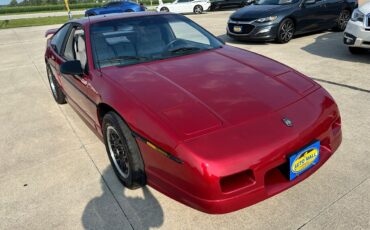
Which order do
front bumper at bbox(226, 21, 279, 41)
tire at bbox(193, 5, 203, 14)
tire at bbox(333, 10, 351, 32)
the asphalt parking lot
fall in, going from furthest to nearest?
tire at bbox(193, 5, 203, 14), tire at bbox(333, 10, 351, 32), front bumper at bbox(226, 21, 279, 41), the asphalt parking lot

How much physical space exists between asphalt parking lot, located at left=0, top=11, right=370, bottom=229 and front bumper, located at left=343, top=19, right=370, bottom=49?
1323 millimetres

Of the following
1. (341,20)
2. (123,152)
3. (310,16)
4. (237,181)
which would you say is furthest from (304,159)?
(341,20)

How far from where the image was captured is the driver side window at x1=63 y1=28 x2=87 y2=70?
317cm

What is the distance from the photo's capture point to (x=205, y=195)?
1839 millimetres

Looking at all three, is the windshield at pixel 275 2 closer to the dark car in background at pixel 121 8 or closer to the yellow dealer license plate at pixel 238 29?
the yellow dealer license plate at pixel 238 29

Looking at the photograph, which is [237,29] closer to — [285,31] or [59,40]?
[285,31]

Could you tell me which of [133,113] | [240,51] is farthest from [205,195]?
[240,51]

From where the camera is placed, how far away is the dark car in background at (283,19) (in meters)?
7.71

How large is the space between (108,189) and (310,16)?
749 cm

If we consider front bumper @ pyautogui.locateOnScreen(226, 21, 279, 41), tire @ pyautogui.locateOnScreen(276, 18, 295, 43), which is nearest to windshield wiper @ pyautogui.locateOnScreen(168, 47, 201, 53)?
front bumper @ pyautogui.locateOnScreen(226, 21, 279, 41)

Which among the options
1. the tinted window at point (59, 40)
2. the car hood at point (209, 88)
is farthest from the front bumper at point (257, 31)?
the tinted window at point (59, 40)

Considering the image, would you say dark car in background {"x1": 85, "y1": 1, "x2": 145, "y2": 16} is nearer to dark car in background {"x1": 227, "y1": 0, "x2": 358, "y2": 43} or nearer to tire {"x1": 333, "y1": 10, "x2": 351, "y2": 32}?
dark car in background {"x1": 227, "y1": 0, "x2": 358, "y2": 43}

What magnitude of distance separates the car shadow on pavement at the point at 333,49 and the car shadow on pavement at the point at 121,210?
17.6ft

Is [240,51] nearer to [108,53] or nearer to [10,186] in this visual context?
[108,53]
